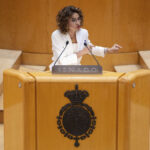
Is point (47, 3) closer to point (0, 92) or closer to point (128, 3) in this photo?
point (128, 3)

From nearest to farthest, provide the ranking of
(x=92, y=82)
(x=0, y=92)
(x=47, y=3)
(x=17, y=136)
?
1. (x=92, y=82)
2. (x=17, y=136)
3. (x=0, y=92)
4. (x=47, y=3)

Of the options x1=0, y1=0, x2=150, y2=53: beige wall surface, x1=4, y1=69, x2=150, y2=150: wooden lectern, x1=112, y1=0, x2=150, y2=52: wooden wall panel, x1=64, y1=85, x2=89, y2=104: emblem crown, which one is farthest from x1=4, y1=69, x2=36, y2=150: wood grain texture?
x1=112, y1=0, x2=150, y2=52: wooden wall panel

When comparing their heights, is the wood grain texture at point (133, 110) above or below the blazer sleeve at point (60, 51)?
below

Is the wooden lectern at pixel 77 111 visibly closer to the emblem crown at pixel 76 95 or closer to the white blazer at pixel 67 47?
the emblem crown at pixel 76 95

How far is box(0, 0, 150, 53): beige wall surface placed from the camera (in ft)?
18.5

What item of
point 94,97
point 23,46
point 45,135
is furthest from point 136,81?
point 23,46

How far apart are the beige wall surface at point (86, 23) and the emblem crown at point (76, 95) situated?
3179mm

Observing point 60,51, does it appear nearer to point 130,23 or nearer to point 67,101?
point 67,101

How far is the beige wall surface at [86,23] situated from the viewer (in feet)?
18.5

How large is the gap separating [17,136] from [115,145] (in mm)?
734

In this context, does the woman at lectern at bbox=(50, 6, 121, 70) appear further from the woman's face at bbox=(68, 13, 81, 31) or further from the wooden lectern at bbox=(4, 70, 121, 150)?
the wooden lectern at bbox=(4, 70, 121, 150)

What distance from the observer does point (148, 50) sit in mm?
6000

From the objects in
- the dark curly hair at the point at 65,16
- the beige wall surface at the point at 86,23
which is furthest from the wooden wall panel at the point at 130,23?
the dark curly hair at the point at 65,16

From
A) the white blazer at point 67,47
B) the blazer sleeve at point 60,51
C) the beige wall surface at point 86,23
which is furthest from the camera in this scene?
the beige wall surface at point 86,23
